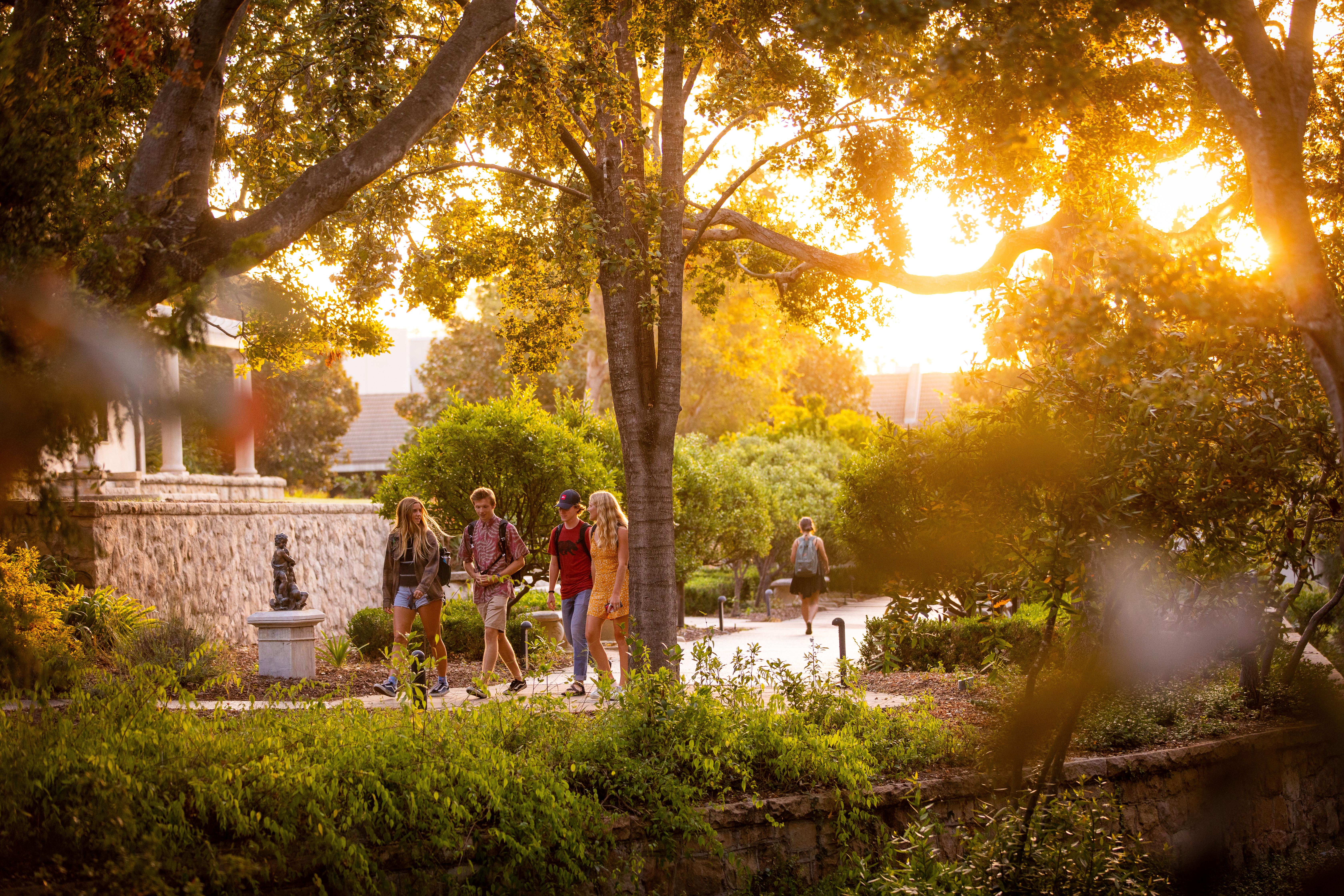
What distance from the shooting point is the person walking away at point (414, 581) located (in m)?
9.32

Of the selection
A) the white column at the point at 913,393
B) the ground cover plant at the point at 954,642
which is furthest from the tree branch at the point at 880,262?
the white column at the point at 913,393

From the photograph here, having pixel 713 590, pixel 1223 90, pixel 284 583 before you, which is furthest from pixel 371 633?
pixel 713 590

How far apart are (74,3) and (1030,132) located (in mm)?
5744

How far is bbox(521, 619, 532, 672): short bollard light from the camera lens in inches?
388

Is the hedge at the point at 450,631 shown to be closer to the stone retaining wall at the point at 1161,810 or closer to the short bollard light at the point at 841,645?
the short bollard light at the point at 841,645

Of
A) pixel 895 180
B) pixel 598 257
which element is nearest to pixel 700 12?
pixel 598 257

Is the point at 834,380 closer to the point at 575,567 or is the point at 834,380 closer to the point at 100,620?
the point at 575,567

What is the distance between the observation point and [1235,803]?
316 inches

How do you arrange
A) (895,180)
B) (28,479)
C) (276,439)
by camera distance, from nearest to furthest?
(28,479) < (895,180) < (276,439)

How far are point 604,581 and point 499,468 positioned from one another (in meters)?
4.78

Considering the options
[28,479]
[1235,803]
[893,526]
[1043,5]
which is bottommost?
[1235,803]

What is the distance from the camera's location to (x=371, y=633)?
514 inches

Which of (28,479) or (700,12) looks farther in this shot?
(700,12)

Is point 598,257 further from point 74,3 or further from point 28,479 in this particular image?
point 28,479
